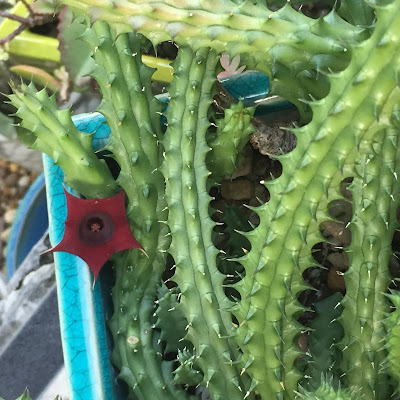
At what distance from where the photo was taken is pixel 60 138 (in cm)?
88

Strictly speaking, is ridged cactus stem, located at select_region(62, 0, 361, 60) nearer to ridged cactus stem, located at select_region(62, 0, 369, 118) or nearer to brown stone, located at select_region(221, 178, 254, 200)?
ridged cactus stem, located at select_region(62, 0, 369, 118)

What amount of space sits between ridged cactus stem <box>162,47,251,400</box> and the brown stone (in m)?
0.21

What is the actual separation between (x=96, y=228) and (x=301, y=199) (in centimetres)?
36

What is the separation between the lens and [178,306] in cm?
83

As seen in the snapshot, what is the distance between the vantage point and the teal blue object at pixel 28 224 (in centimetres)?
149

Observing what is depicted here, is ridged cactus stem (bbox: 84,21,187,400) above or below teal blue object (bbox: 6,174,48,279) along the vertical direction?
above

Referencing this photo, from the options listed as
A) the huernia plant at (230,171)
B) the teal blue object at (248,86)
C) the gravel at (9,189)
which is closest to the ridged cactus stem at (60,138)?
the huernia plant at (230,171)

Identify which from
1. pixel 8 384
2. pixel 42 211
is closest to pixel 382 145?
pixel 42 211

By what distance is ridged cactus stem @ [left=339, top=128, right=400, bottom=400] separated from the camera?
2.52 feet

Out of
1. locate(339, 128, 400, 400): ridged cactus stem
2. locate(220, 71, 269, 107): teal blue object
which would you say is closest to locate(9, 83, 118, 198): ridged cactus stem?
locate(220, 71, 269, 107): teal blue object

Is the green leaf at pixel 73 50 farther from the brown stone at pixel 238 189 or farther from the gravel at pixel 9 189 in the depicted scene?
the gravel at pixel 9 189

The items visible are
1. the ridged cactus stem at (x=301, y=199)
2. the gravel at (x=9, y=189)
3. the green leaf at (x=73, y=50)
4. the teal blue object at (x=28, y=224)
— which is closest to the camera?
the ridged cactus stem at (x=301, y=199)

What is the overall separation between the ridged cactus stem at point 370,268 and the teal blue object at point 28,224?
90 cm

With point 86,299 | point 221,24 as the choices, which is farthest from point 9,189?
point 221,24
